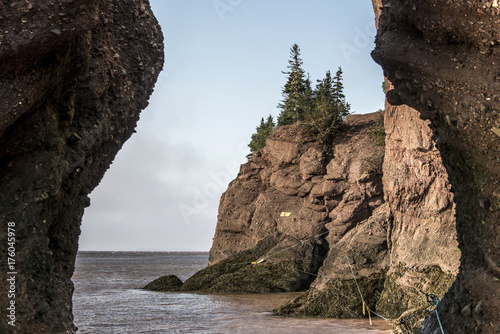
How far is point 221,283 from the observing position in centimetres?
2105

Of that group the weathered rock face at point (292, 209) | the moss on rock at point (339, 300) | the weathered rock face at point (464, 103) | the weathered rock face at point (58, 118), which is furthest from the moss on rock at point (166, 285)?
the weathered rock face at point (464, 103)

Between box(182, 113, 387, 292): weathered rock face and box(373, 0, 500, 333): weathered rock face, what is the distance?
30.2ft

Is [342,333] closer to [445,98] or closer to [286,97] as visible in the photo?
[445,98]

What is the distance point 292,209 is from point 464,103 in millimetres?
20134

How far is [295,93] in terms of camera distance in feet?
125

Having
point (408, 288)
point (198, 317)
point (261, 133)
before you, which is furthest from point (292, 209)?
point (261, 133)

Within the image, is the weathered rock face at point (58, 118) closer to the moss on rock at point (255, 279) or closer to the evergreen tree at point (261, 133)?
the moss on rock at point (255, 279)

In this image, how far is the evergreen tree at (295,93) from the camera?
37.3m

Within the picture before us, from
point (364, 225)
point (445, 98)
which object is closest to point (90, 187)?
point (445, 98)

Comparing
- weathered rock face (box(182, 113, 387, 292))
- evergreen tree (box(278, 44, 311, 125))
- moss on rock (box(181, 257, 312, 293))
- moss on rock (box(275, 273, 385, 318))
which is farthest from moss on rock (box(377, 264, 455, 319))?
evergreen tree (box(278, 44, 311, 125))

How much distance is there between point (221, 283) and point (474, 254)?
16.6 meters

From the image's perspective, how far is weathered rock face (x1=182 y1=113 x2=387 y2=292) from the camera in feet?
68.1

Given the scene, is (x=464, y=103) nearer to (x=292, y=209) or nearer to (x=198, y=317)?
(x=198, y=317)

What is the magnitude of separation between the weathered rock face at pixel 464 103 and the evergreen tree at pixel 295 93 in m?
30.7
